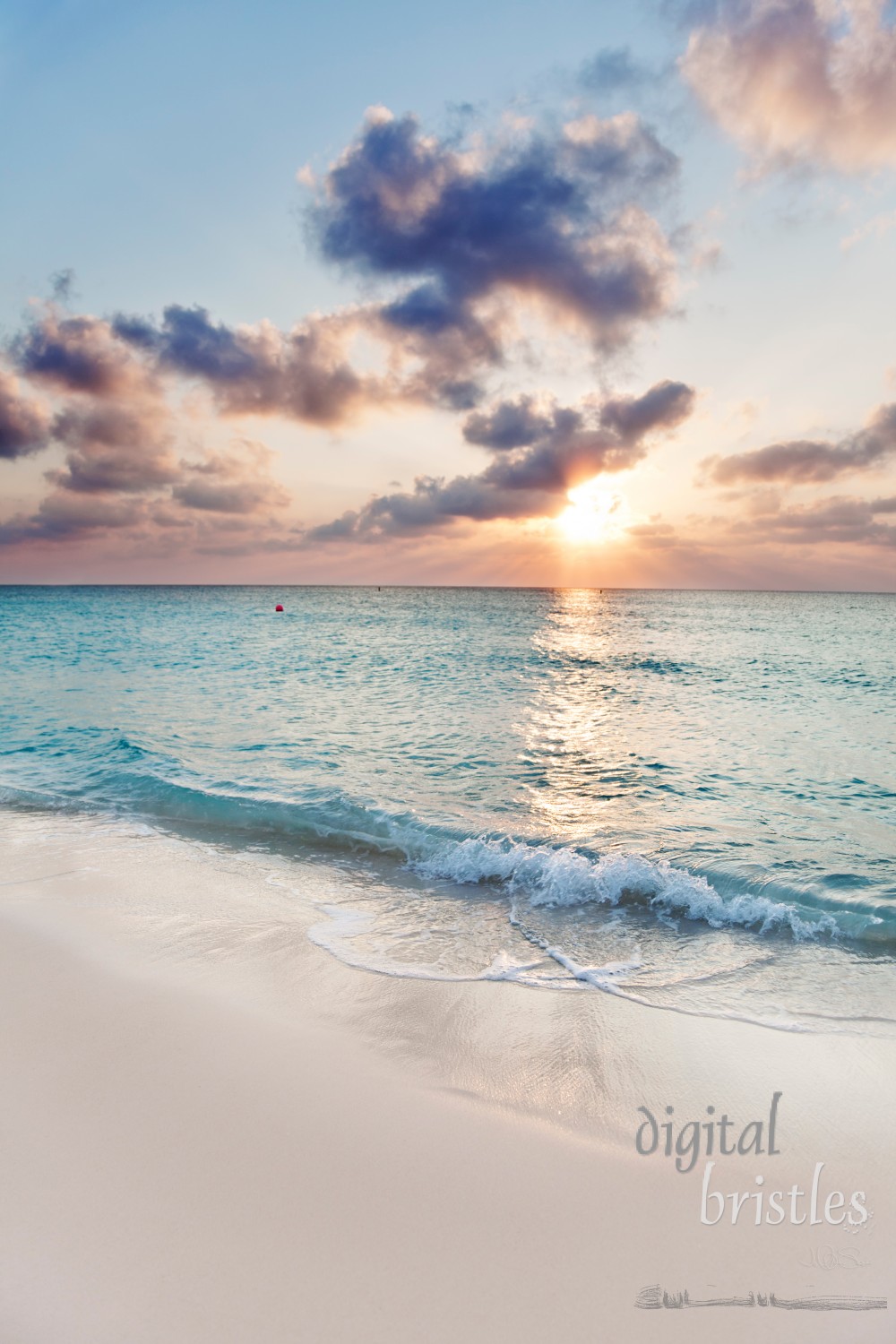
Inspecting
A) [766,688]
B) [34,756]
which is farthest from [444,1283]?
[766,688]

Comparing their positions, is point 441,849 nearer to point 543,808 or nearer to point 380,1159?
point 543,808


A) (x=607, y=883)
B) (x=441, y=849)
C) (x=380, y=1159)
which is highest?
(x=380, y=1159)

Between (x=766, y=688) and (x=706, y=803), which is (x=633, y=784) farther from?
(x=766, y=688)

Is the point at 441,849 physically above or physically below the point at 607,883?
below

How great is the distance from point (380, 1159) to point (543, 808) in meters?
8.02

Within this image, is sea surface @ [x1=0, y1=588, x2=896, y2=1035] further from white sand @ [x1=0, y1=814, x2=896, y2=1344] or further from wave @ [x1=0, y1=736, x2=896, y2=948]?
white sand @ [x1=0, y1=814, x2=896, y2=1344]

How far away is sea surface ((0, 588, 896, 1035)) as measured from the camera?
6.31 metres

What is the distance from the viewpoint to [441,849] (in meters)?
9.30

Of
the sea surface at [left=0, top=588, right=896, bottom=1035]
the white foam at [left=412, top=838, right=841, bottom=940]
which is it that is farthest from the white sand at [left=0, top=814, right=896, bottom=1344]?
the white foam at [left=412, top=838, right=841, bottom=940]

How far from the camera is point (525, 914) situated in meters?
7.36

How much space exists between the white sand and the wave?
8.06ft

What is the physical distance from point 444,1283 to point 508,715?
17494 millimetres

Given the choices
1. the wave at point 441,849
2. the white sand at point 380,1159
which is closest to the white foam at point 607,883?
the wave at point 441,849

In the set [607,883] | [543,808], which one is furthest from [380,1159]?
[543,808]
